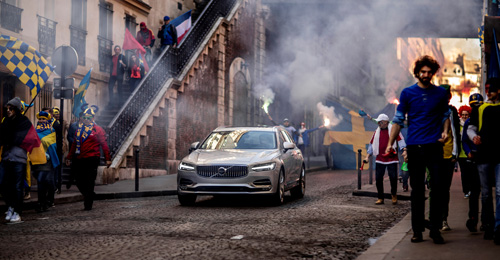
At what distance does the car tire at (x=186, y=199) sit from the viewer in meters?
11.0

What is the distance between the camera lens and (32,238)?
7332mm

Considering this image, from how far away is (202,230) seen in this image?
7.75 metres

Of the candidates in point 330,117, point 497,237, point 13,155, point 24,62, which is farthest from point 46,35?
point 497,237

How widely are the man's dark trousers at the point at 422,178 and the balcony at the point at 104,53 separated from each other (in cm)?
1670

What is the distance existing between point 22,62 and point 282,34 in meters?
22.0

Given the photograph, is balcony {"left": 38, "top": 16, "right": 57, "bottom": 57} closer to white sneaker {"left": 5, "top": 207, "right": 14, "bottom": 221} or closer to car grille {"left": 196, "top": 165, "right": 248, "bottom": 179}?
car grille {"left": 196, "top": 165, "right": 248, "bottom": 179}

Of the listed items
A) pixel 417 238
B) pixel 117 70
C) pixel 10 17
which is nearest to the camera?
pixel 417 238

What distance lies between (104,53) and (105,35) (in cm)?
66

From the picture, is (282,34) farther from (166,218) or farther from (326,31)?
(166,218)

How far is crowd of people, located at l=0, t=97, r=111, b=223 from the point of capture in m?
9.05

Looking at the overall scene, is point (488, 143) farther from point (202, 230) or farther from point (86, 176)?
point (86, 176)

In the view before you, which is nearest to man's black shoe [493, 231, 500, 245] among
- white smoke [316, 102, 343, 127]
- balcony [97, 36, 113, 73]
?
balcony [97, 36, 113, 73]

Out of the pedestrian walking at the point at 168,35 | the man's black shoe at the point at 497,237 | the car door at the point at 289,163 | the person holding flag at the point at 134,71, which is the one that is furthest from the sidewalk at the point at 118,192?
the man's black shoe at the point at 497,237

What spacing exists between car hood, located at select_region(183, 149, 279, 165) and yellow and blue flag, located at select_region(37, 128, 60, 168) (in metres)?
2.08
